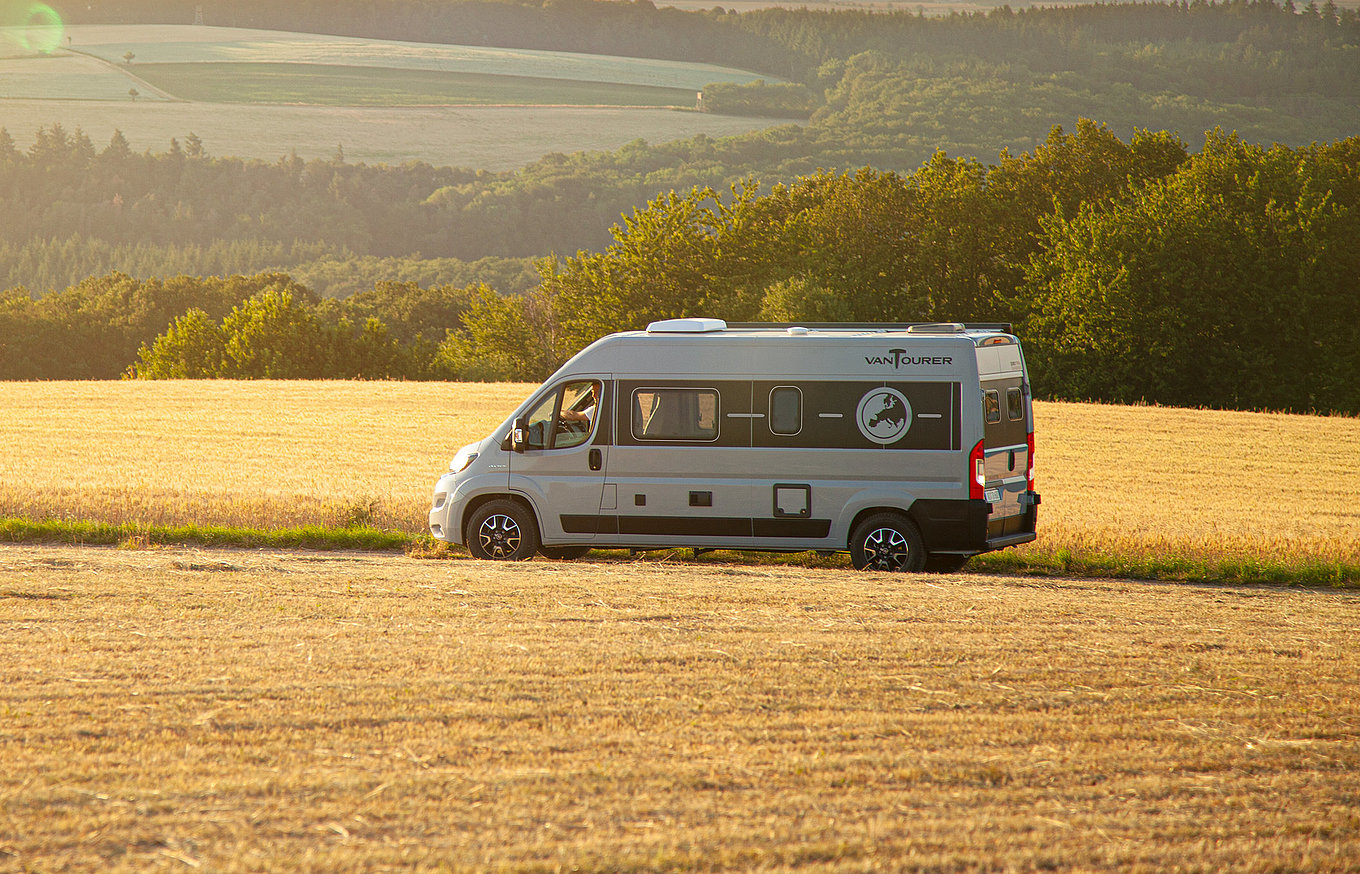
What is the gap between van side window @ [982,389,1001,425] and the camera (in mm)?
13070

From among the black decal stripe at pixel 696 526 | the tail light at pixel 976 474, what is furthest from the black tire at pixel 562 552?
the tail light at pixel 976 474

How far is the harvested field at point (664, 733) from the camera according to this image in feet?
15.7

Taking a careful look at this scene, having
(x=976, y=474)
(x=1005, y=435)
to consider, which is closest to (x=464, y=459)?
(x=976, y=474)

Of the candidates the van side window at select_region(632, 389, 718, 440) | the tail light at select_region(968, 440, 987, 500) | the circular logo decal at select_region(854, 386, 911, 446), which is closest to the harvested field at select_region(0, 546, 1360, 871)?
the tail light at select_region(968, 440, 987, 500)

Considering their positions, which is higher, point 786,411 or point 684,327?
point 684,327

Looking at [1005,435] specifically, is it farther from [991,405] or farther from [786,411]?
[786,411]

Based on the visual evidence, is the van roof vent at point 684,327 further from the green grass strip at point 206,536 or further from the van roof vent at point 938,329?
the green grass strip at point 206,536

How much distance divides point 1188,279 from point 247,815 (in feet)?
185

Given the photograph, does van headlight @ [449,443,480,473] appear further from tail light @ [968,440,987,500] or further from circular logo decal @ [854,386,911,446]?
tail light @ [968,440,987,500]

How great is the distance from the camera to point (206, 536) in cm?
1575

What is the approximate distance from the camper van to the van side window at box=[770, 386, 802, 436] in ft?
0.05

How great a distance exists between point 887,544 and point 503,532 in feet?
13.8

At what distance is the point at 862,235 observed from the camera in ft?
222

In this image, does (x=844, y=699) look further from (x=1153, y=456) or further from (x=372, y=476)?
(x=1153, y=456)
